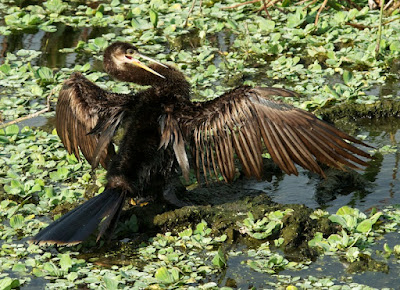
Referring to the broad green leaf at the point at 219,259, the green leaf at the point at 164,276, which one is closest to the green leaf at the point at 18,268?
the green leaf at the point at 164,276

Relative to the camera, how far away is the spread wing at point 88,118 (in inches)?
201

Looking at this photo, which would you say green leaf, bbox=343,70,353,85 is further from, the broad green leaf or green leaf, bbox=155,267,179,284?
green leaf, bbox=155,267,179,284

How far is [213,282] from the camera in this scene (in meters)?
4.21

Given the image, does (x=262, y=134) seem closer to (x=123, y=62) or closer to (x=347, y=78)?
(x=123, y=62)

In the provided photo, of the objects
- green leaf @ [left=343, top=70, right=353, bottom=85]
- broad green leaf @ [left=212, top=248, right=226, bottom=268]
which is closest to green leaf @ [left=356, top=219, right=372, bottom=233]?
broad green leaf @ [left=212, top=248, right=226, bottom=268]

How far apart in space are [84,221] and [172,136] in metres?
0.79

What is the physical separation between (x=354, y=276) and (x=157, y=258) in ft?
3.79

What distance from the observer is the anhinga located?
4668 millimetres

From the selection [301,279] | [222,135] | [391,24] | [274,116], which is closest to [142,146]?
[222,135]

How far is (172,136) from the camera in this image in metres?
4.92

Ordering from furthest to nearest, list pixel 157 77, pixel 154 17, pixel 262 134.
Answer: pixel 154 17, pixel 157 77, pixel 262 134

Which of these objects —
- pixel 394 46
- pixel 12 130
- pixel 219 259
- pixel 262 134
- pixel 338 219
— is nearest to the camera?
pixel 219 259

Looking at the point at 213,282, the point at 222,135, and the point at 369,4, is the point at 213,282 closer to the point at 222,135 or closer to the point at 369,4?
the point at 222,135

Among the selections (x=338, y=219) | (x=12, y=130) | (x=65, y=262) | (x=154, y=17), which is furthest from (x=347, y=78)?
(x=65, y=262)
